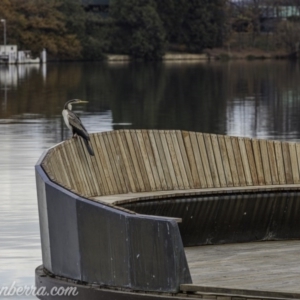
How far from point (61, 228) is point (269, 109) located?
98.4ft

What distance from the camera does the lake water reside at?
12953 mm

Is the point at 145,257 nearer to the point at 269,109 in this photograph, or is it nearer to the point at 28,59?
the point at 269,109

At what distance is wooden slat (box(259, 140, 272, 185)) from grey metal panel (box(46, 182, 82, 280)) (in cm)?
420

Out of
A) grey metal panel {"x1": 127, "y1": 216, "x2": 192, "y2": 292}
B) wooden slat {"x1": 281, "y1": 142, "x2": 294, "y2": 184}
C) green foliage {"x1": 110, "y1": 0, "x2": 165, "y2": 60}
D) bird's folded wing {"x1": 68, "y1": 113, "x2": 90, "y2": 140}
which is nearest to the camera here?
grey metal panel {"x1": 127, "y1": 216, "x2": 192, "y2": 292}

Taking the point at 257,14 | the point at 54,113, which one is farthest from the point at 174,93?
the point at 257,14

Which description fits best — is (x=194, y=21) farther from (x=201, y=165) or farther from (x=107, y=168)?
(x=107, y=168)

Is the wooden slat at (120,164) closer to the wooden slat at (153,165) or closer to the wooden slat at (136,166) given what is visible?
the wooden slat at (136,166)

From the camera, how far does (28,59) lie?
323 ft

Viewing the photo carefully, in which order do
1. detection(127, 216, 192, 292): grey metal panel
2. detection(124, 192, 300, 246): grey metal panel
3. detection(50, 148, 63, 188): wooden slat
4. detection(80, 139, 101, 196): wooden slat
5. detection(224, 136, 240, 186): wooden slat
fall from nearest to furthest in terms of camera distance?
1. detection(127, 216, 192, 292): grey metal panel
2. detection(50, 148, 63, 188): wooden slat
3. detection(80, 139, 101, 196): wooden slat
4. detection(124, 192, 300, 246): grey metal panel
5. detection(224, 136, 240, 186): wooden slat

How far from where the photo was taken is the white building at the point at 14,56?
311 feet

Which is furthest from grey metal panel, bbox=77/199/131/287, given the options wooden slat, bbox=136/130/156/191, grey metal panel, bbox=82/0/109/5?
grey metal panel, bbox=82/0/109/5

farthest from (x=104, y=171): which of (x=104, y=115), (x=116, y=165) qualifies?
(x=104, y=115)

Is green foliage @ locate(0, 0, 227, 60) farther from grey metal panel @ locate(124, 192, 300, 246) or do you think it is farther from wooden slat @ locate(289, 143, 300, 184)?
grey metal panel @ locate(124, 192, 300, 246)

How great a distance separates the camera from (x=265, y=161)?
12469 mm
